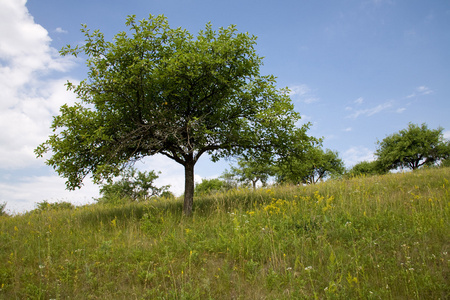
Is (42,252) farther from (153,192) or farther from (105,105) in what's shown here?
(153,192)

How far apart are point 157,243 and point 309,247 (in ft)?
13.2

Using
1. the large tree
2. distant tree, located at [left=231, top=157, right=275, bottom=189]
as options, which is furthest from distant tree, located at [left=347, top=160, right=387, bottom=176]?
the large tree

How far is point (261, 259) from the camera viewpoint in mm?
6168

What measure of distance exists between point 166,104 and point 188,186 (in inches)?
139

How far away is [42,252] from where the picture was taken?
24.8 feet

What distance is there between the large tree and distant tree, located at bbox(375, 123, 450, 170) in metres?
39.4

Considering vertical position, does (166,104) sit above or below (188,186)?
above

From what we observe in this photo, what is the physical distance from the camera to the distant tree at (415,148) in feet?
138

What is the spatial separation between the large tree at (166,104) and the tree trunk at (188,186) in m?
0.04

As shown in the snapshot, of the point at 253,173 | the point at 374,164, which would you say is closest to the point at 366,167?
the point at 374,164

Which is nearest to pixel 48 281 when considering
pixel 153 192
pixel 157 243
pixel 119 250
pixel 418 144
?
pixel 119 250

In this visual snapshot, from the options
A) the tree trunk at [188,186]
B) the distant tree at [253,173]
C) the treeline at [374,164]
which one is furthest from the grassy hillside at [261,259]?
the distant tree at [253,173]

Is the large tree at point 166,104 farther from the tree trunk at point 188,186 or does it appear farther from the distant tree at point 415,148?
the distant tree at point 415,148

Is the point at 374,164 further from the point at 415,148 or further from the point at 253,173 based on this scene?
the point at 253,173
